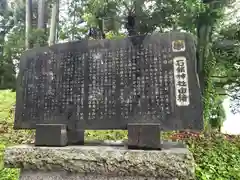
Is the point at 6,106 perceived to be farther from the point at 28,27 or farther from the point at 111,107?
the point at 111,107

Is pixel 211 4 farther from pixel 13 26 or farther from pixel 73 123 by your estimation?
pixel 13 26

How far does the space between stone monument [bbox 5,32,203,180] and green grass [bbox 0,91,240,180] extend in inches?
68.9

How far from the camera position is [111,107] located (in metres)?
2.57

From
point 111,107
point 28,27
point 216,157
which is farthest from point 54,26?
point 111,107

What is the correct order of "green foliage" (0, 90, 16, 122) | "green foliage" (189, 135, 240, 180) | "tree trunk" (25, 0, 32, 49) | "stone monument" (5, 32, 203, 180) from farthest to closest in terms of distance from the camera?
1. "tree trunk" (25, 0, 32, 49)
2. "green foliage" (0, 90, 16, 122)
3. "green foliage" (189, 135, 240, 180)
4. "stone monument" (5, 32, 203, 180)

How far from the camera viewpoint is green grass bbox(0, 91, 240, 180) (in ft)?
13.0

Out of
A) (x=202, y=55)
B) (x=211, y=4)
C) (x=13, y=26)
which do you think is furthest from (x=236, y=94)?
(x=13, y=26)

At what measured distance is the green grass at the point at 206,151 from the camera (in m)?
3.96

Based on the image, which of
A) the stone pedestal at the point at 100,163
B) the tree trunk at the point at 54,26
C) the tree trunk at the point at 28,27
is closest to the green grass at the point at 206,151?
the stone pedestal at the point at 100,163

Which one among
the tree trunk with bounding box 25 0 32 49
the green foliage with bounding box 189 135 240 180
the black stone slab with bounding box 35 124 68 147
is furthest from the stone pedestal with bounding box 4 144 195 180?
the tree trunk with bounding box 25 0 32 49

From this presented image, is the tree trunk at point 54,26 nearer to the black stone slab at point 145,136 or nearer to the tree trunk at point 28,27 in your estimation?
the tree trunk at point 28,27

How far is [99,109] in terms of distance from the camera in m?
2.61

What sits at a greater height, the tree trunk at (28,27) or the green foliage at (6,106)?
the tree trunk at (28,27)

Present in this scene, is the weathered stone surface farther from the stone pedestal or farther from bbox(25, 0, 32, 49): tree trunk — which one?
bbox(25, 0, 32, 49): tree trunk
